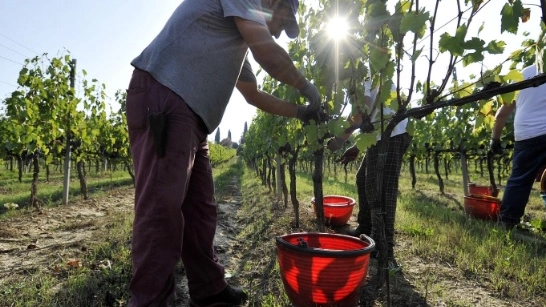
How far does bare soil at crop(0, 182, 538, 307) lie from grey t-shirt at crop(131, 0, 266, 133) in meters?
1.27

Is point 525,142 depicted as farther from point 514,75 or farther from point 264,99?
point 264,99

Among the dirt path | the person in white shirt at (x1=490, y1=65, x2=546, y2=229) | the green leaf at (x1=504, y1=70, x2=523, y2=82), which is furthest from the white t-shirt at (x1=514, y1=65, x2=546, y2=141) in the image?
the dirt path

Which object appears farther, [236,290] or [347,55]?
[347,55]

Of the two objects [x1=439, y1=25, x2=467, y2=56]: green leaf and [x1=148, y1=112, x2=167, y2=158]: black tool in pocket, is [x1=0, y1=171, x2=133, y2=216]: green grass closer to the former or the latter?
[x1=148, y1=112, x2=167, y2=158]: black tool in pocket

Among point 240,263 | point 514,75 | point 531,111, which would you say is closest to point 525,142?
point 531,111

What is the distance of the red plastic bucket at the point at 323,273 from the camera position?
1.60 m

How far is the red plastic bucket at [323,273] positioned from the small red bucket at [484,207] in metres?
3.59

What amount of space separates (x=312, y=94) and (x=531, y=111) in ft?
8.27

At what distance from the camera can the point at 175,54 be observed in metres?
1.52

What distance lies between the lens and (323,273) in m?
1.64

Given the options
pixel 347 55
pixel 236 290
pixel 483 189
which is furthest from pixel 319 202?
pixel 483 189

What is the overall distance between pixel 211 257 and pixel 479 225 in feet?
11.6

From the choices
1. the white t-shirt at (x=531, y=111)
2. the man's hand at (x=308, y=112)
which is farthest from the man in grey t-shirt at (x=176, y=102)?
the white t-shirt at (x=531, y=111)

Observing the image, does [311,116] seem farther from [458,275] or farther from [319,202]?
[458,275]
